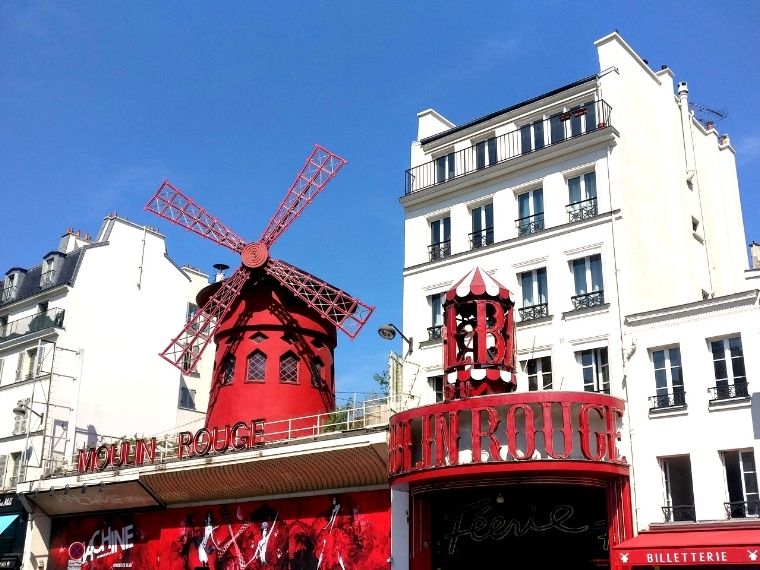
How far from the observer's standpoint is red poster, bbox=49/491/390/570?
54.7 ft

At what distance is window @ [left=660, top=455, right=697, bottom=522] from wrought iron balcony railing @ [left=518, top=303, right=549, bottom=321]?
10.8 feet

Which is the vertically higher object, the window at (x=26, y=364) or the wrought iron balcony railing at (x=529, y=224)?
the wrought iron balcony railing at (x=529, y=224)

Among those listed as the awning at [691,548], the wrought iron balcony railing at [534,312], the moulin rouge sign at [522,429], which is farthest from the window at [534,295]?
the awning at [691,548]

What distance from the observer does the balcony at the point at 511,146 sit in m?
16.2

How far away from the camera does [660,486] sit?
1351cm

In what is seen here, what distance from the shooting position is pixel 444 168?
1841 centimetres

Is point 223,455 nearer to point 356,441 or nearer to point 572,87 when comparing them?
point 356,441

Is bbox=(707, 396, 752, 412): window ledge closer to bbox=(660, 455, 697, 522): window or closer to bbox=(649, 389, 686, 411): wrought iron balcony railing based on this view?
bbox=(649, 389, 686, 411): wrought iron balcony railing

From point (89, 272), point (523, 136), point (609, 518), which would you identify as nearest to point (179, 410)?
point (89, 272)

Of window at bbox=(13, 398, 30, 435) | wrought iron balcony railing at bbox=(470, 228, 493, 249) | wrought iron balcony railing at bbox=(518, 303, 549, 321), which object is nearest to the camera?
wrought iron balcony railing at bbox=(518, 303, 549, 321)

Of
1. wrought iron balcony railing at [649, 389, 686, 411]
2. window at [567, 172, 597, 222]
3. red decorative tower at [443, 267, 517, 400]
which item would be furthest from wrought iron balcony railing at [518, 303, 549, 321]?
wrought iron balcony railing at [649, 389, 686, 411]

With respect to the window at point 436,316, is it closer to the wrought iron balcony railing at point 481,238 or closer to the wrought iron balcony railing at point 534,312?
the wrought iron balcony railing at point 481,238

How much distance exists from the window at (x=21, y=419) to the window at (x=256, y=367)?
735cm

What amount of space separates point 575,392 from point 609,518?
2085 mm
